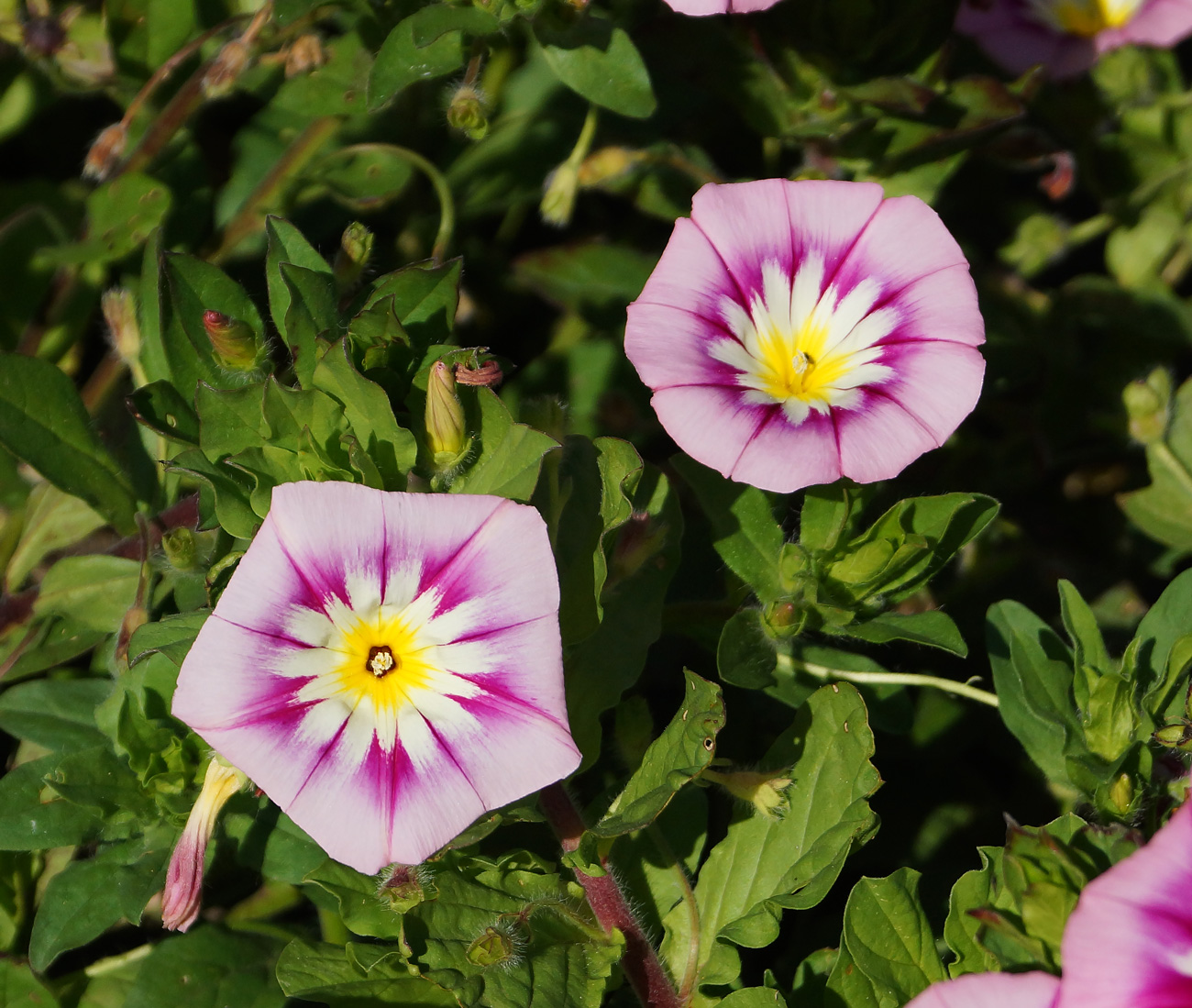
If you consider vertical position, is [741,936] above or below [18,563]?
below

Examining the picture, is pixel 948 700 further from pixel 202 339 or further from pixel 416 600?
pixel 202 339

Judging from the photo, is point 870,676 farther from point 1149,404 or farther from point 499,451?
point 1149,404

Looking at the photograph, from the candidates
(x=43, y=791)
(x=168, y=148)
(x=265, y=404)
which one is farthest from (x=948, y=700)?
(x=168, y=148)

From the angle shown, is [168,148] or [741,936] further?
[168,148]

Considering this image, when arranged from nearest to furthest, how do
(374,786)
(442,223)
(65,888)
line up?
1. (374,786)
2. (65,888)
3. (442,223)

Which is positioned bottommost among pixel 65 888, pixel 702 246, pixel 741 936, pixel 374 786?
pixel 741 936

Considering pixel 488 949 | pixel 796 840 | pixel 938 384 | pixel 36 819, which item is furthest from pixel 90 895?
pixel 938 384
